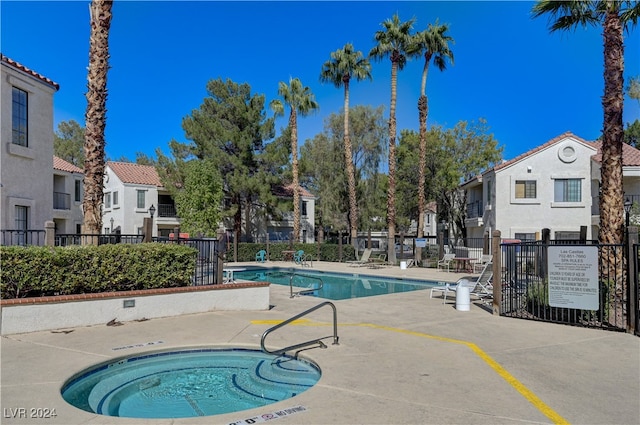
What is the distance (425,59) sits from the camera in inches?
1219

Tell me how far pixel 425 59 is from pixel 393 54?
7.70ft

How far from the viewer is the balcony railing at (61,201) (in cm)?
3025

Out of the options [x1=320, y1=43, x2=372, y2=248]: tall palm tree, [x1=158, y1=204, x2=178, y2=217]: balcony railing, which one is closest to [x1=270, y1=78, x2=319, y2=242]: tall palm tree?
[x1=320, y1=43, x2=372, y2=248]: tall palm tree

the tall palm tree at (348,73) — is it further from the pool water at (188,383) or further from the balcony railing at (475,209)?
the pool water at (188,383)

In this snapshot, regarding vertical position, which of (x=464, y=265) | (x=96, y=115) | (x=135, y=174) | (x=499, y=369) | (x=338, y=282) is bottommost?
(x=338, y=282)

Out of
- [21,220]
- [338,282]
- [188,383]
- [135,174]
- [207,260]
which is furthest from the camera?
[135,174]

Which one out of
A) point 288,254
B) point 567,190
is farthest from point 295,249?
point 567,190

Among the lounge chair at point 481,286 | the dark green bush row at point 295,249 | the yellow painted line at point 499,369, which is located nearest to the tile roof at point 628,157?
the dark green bush row at point 295,249

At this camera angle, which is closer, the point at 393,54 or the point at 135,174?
the point at 393,54

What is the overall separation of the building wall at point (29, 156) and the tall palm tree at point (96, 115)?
14.6 ft

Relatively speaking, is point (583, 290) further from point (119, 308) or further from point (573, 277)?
point (119, 308)

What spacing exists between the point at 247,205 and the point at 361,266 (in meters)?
16.4

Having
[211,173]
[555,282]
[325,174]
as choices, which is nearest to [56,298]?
[555,282]

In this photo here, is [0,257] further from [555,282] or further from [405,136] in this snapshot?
[405,136]
